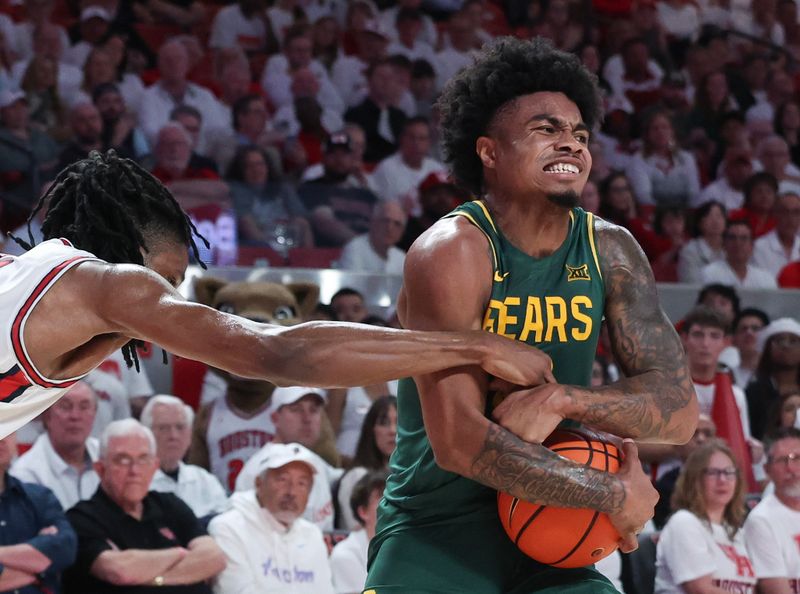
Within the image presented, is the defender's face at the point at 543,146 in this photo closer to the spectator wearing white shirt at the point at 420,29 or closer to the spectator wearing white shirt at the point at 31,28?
the spectator wearing white shirt at the point at 31,28

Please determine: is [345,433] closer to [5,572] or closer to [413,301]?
[5,572]

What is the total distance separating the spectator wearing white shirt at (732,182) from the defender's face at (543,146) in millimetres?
8302

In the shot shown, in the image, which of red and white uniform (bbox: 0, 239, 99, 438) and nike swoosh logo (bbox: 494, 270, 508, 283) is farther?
nike swoosh logo (bbox: 494, 270, 508, 283)

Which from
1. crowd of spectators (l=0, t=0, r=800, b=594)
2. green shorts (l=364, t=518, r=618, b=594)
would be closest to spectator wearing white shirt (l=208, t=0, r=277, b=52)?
crowd of spectators (l=0, t=0, r=800, b=594)

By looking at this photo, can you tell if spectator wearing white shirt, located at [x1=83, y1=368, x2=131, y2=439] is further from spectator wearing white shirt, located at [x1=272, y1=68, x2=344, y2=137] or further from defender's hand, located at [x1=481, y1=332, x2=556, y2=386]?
defender's hand, located at [x1=481, y1=332, x2=556, y2=386]

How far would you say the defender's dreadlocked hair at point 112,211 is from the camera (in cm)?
337

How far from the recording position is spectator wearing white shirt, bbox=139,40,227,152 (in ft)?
35.2

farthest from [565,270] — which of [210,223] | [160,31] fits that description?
[160,31]

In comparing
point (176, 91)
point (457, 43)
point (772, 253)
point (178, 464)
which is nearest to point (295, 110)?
point (176, 91)

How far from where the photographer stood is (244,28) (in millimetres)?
12508

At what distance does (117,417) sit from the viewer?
7.65 metres

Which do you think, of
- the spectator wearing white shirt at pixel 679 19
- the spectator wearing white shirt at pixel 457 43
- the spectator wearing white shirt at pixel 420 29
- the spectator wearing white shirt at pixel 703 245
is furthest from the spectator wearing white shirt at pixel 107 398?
the spectator wearing white shirt at pixel 679 19

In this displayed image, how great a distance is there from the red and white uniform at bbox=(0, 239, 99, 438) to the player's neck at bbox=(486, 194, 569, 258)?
128 cm

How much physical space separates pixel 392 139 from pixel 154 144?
101 inches
